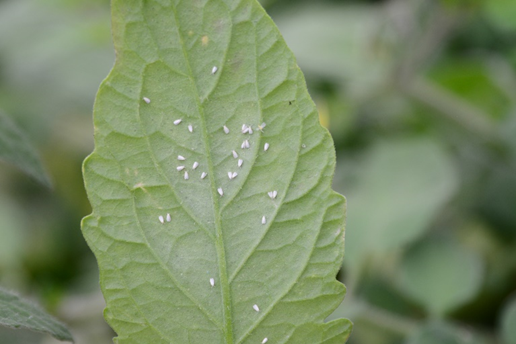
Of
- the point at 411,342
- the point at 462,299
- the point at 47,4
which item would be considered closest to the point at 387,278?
the point at 462,299

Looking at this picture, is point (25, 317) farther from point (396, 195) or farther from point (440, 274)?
point (396, 195)

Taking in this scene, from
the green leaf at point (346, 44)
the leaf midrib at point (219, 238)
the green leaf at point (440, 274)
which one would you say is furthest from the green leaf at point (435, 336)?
the green leaf at point (346, 44)

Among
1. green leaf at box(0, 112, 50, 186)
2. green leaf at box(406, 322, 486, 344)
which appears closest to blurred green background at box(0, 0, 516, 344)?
green leaf at box(406, 322, 486, 344)

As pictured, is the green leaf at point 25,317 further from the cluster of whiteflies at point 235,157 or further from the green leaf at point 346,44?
the green leaf at point 346,44

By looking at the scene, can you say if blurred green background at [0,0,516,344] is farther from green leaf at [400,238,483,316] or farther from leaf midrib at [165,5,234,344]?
leaf midrib at [165,5,234,344]

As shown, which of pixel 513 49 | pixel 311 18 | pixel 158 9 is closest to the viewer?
pixel 158 9

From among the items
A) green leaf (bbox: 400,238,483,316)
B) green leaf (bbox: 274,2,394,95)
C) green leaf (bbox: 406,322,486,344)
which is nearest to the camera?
green leaf (bbox: 406,322,486,344)

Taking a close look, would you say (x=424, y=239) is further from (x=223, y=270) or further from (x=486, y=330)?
(x=223, y=270)
